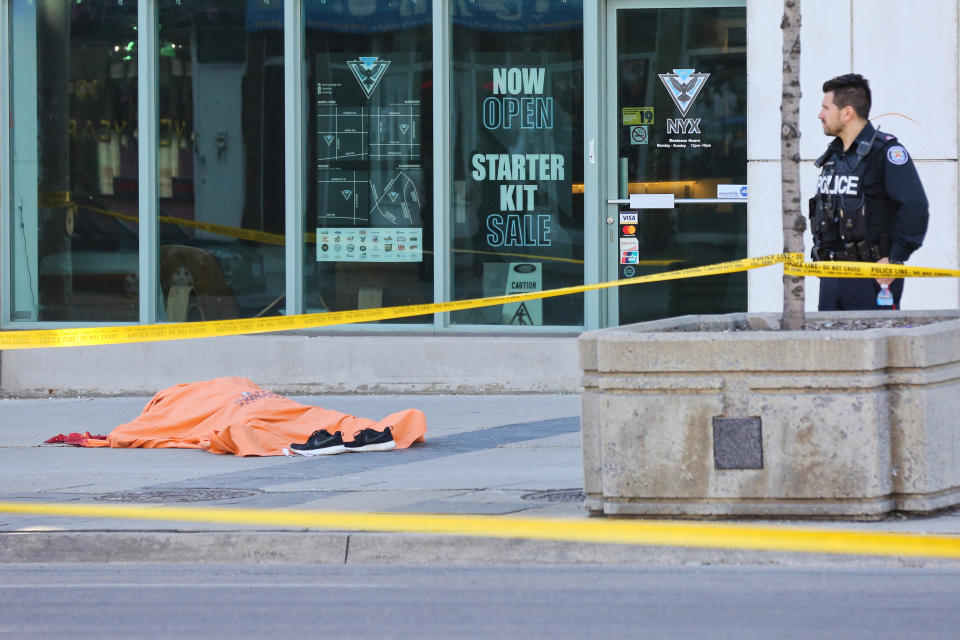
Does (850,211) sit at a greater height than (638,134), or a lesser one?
lesser

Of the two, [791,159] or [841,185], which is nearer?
[791,159]

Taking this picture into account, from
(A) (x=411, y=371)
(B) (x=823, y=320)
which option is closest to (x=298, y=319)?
(A) (x=411, y=371)

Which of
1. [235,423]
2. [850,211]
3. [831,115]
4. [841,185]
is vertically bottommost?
[235,423]

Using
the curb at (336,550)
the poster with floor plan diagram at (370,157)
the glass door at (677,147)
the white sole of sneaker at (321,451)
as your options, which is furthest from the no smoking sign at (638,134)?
the curb at (336,550)

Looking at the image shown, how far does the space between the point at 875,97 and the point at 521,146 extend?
3.04 meters

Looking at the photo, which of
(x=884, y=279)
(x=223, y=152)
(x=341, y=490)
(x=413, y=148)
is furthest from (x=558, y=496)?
(x=223, y=152)

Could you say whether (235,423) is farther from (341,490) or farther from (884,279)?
(884,279)

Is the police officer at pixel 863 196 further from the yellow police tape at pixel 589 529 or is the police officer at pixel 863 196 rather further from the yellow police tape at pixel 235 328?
the yellow police tape at pixel 589 529

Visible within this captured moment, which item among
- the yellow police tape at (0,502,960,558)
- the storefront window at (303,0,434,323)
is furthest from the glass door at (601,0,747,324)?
the yellow police tape at (0,502,960,558)

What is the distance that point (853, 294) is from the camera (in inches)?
340

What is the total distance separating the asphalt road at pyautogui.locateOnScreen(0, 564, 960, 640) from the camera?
213 inches

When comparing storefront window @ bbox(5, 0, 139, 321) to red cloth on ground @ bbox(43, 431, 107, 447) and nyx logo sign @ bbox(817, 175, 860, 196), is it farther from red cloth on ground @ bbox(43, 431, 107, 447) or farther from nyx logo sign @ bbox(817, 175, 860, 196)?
nyx logo sign @ bbox(817, 175, 860, 196)

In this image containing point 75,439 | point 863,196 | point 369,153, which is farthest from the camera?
point 369,153

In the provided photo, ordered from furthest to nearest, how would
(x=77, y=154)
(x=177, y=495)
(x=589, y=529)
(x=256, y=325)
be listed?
(x=77, y=154) → (x=256, y=325) → (x=177, y=495) → (x=589, y=529)
